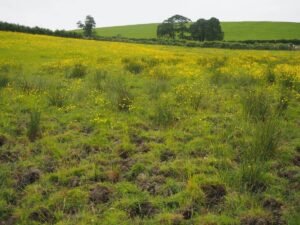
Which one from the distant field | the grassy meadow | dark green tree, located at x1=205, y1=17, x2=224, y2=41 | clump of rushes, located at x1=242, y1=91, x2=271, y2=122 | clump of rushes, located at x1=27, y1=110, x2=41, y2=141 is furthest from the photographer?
dark green tree, located at x1=205, y1=17, x2=224, y2=41

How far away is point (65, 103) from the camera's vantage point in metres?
10.2

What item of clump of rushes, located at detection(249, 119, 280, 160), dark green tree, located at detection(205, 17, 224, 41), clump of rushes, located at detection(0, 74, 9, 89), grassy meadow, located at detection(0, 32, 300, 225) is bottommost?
grassy meadow, located at detection(0, 32, 300, 225)

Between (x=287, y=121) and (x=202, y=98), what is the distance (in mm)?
2685

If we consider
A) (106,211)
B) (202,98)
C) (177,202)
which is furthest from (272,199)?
(202,98)

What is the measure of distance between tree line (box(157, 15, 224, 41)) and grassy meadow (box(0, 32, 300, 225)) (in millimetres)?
64331

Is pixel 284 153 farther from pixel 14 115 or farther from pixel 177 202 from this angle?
pixel 14 115

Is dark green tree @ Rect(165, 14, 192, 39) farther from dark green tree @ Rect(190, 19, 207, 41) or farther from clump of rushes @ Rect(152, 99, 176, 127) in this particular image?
clump of rushes @ Rect(152, 99, 176, 127)

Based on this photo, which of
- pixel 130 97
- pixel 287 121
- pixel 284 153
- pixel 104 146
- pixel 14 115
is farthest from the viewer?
pixel 130 97

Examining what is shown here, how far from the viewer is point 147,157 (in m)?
6.60

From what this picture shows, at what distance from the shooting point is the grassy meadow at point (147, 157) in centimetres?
487

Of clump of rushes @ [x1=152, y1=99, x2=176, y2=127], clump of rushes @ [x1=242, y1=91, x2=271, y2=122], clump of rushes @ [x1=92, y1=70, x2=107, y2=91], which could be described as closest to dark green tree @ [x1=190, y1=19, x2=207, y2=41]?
clump of rushes @ [x1=92, y1=70, x2=107, y2=91]

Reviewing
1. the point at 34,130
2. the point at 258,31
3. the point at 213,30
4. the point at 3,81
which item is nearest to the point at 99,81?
the point at 3,81

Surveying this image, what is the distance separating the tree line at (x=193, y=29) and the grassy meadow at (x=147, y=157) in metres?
64.3

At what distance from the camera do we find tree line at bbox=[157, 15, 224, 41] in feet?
240
